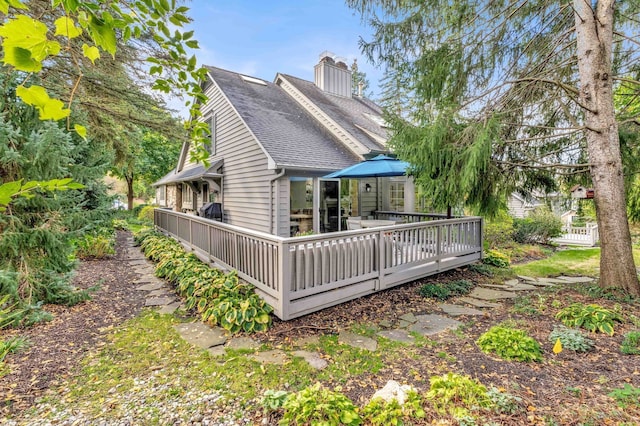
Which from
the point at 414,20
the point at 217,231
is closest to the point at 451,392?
the point at 217,231

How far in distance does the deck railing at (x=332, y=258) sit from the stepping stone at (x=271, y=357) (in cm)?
56

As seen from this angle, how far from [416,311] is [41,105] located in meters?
A: 4.71

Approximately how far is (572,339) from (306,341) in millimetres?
2866

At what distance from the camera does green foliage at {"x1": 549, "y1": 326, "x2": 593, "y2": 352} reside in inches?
125

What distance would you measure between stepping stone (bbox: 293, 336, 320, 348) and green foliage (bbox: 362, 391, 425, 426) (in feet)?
4.26

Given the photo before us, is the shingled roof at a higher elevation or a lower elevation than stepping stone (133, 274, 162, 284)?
higher

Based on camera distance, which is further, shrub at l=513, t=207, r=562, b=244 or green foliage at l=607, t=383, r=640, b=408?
shrub at l=513, t=207, r=562, b=244

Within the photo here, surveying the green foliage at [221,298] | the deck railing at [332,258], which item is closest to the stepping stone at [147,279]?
the green foliage at [221,298]

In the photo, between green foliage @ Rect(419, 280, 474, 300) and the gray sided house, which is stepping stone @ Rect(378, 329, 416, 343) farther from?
the gray sided house

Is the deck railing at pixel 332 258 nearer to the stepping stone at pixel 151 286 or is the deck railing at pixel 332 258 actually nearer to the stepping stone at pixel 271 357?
the stepping stone at pixel 271 357

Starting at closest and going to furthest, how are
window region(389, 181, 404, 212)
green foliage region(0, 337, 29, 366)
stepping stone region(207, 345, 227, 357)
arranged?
green foliage region(0, 337, 29, 366), stepping stone region(207, 345, 227, 357), window region(389, 181, 404, 212)

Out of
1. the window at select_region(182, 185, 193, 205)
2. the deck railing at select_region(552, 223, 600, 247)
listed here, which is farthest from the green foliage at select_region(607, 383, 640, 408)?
the window at select_region(182, 185, 193, 205)

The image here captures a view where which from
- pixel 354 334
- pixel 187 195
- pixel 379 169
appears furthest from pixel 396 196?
pixel 187 195

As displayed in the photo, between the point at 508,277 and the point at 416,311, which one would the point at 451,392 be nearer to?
the point at 416,311
